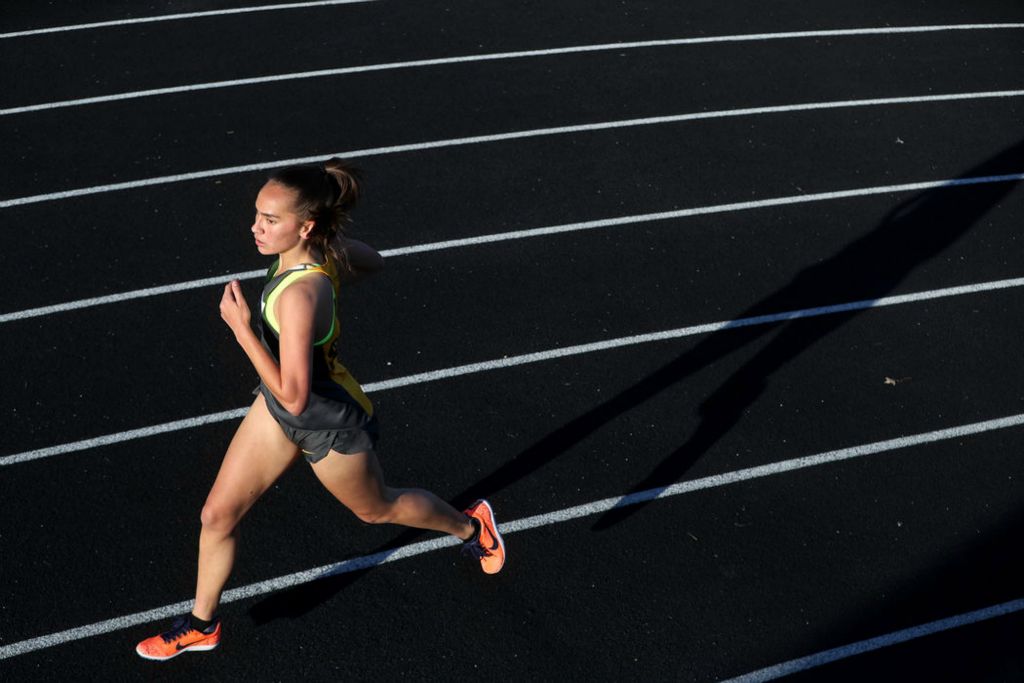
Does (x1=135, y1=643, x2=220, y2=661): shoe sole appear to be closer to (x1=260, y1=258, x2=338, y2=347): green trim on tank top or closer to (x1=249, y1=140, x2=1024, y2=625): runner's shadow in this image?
(x1=249, y1=140, x2=1024, y2=625): runner's shadow

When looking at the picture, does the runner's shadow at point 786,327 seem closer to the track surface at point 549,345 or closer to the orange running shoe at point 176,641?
the track surface at point 549,345

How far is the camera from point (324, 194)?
3.48 meters

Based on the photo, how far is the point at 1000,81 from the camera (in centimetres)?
929

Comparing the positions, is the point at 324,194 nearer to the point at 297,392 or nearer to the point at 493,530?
the point at 297,392

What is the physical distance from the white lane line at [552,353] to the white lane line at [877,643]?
218 cm

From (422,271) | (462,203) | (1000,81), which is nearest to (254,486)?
(422,271)

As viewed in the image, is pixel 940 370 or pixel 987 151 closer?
pixel 940 370

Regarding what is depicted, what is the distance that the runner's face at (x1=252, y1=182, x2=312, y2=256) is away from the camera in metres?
3.42

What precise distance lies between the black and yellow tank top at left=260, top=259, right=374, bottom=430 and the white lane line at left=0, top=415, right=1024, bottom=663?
50.0 inches

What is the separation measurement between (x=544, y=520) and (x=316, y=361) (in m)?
1.84

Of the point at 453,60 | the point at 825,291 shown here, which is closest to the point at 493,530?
the point at 825,291

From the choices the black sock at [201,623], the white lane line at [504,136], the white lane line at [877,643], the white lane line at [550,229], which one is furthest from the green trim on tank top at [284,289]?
the white lane line at [504,136]

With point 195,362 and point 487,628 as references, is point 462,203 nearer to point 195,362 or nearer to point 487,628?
point 195,362

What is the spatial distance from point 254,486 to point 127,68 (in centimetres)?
577
